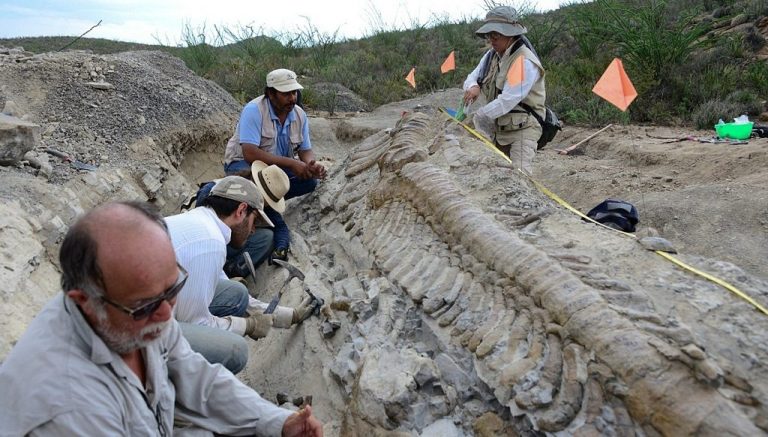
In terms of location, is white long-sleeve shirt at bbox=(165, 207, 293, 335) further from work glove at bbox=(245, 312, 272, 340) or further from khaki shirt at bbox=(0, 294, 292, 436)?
khaki shirt at bbox=(0, 294, 292, 436)

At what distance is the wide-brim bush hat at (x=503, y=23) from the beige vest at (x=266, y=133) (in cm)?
180

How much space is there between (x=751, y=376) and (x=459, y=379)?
1208mm

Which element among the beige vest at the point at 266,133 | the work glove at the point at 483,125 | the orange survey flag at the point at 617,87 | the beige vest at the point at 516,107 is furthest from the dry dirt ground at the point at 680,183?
the beige vest at the point at 266,133

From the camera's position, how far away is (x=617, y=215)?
4559mm

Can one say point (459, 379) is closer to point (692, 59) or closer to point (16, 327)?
point (16, 327)

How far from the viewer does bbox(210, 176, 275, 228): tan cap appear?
12.2 ft

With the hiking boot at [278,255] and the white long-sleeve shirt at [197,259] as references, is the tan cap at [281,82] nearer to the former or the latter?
the hiking boot at [278,255]

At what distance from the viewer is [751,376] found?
89.3 inches

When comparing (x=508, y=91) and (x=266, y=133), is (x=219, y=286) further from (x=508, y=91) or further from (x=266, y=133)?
(x=508, y=91)

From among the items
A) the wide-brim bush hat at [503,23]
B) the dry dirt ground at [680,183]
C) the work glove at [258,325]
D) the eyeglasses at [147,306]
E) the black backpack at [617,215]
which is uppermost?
the wide-brim bush hat at [503,23]

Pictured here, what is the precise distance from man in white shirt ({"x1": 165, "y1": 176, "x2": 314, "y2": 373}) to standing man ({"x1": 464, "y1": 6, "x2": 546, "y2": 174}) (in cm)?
226

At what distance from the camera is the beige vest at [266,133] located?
18.6ft

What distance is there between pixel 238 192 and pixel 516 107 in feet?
8.28

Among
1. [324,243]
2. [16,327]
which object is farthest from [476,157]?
[16,327]
